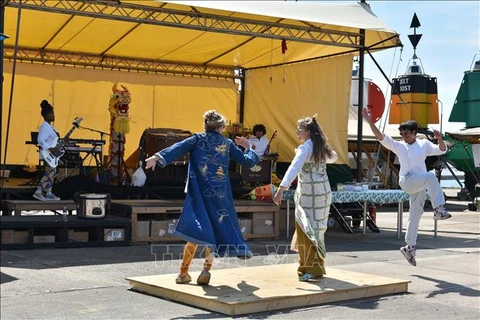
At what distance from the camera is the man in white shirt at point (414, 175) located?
27.6 feet

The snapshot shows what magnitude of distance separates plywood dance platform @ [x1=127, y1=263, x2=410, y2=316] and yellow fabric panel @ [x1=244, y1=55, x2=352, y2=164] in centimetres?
654

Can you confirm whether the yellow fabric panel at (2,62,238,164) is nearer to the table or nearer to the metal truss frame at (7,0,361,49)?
the metal truss frame at (7,0,361,49)

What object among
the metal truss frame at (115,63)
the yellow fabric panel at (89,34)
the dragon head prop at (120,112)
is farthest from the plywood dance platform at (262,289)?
the metal truss frame at (115,63)

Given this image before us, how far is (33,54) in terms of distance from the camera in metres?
15.0

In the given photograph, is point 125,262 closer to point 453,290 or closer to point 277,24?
point 453,290

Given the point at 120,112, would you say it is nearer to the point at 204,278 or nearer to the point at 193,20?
the point at 193,20

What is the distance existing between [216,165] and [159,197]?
5913 mm

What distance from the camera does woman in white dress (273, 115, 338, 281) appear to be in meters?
7.20

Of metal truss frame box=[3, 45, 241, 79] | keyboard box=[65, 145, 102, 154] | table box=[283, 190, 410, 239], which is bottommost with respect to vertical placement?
table box=[283, 190, 410, 239]

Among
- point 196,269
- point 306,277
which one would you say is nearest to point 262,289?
point 306,277

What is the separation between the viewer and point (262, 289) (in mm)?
6688

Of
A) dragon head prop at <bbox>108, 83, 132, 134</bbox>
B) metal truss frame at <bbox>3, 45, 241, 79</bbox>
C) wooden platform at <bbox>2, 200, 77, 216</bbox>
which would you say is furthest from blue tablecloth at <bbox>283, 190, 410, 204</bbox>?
metal truss frame at <bbox>3, 45, 241, 79</bbox>

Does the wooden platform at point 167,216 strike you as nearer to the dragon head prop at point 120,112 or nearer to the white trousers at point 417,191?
the dragon head prop at point 120,112

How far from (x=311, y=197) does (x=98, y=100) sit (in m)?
9.44
